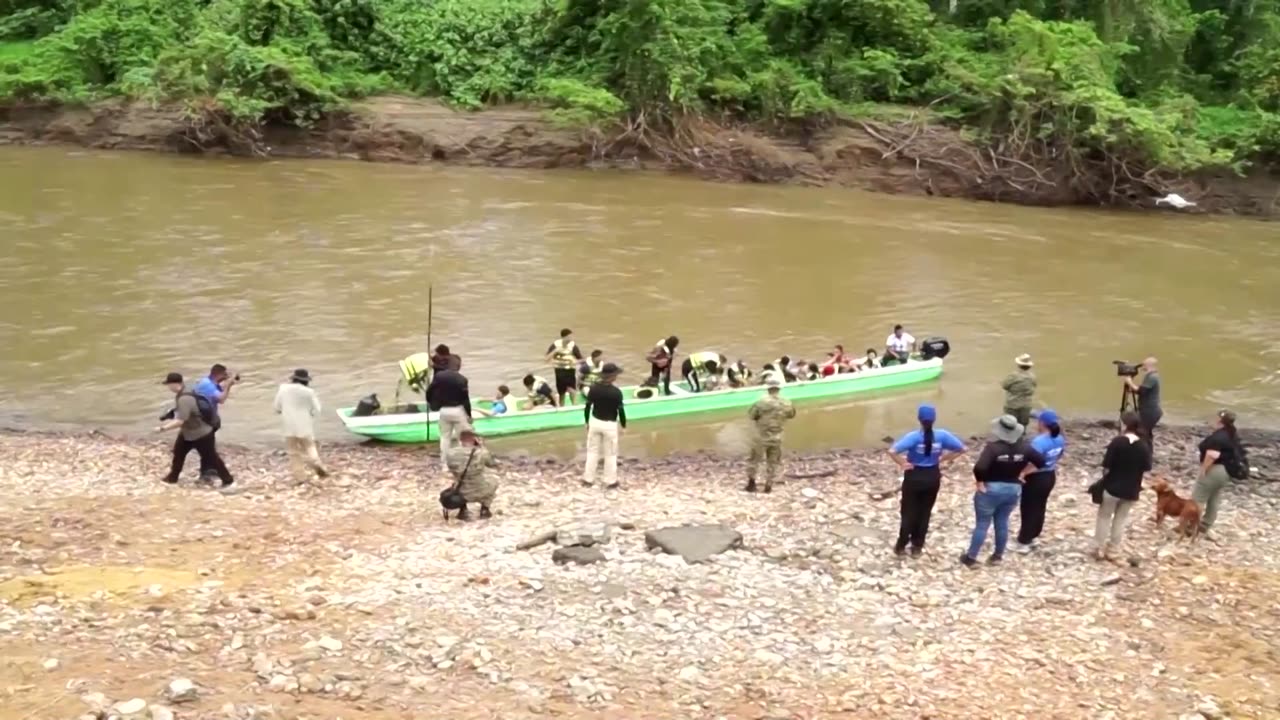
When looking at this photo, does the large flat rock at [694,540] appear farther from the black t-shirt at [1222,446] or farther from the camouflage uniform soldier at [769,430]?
the black t-shirt at [1222,446]

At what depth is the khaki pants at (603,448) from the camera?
13.3 metres

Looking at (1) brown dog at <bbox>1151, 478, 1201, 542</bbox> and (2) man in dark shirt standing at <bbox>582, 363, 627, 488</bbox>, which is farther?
(2) man in dark shirt standing at <bbox>582, 363, 627, 488</bbox>

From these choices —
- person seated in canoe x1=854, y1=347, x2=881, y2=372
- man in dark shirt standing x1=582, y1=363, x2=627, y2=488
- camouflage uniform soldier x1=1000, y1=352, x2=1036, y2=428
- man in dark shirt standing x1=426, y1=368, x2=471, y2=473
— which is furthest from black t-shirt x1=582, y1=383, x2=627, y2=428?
person seated in canoe x1=854, y1=347, x2=881, y2=372

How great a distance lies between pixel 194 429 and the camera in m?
12.8

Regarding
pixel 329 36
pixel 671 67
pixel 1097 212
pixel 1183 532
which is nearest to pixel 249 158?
pixel 329 36

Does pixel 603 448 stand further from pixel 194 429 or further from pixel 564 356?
pixel 194 429

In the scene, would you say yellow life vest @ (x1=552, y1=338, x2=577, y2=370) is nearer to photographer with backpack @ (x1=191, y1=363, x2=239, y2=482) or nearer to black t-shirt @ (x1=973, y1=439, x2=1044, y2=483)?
photographer with backpack @ (x1=191, y1=363, x2=239, y2=482)

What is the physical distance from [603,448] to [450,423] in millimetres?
1844

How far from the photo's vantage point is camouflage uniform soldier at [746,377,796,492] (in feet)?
44.1

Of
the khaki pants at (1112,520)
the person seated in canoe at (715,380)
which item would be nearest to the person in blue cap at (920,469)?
the khaki pants at (1112,520)

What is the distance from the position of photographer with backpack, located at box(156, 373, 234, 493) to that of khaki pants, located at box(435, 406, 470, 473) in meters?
2.44

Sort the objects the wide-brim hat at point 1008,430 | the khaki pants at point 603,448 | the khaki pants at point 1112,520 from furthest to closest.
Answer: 1. the khaki pants at point 603,448
2. the khaki pants at point 1112,520
3. the wide-brim hat at point 1008,430

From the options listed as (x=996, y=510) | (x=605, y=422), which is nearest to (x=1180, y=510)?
(x=996, y=510)

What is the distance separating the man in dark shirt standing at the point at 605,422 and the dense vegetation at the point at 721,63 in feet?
90.4
